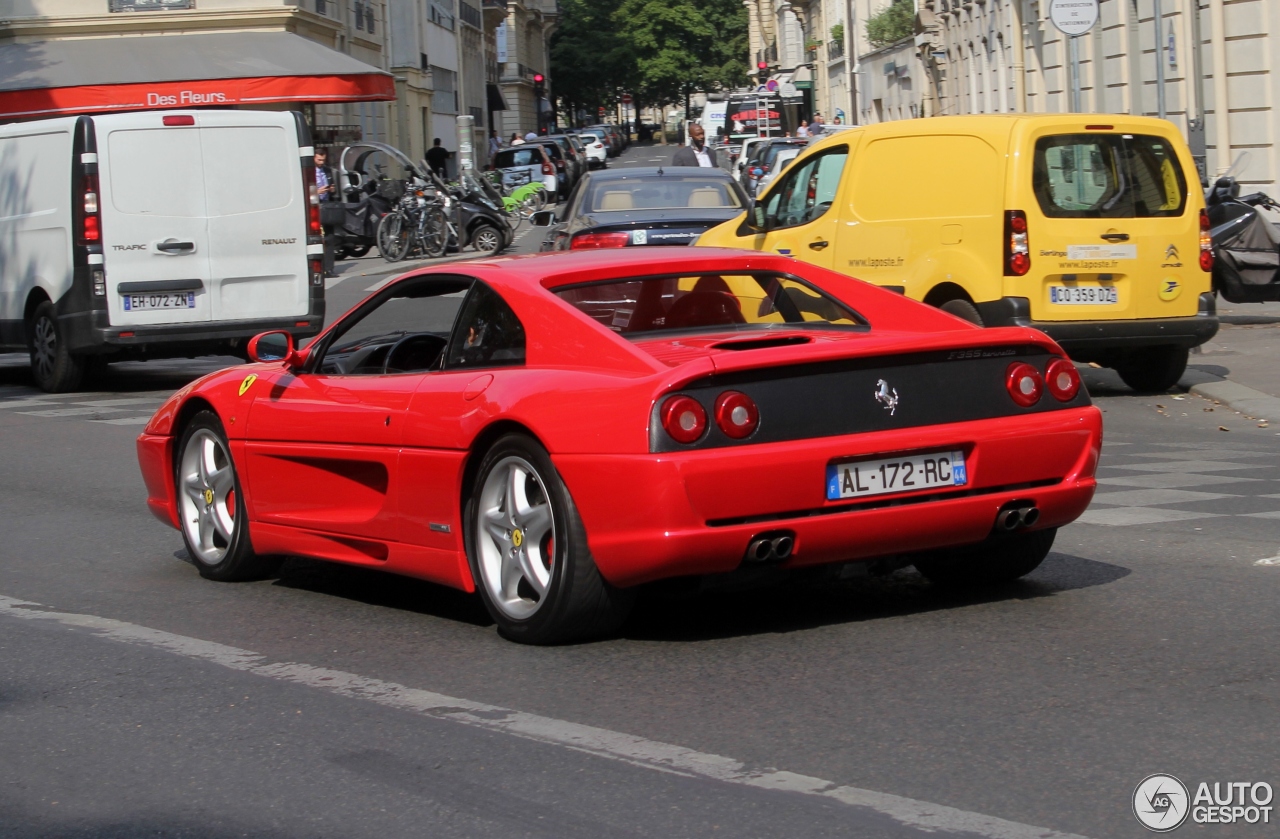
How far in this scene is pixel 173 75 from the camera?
3375 centimetres

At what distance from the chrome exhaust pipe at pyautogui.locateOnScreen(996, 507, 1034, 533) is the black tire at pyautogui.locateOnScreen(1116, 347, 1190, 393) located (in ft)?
25.1

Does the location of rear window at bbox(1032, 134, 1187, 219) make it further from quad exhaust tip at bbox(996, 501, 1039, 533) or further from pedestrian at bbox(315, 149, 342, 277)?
pedestrian at bbox(315, 149, 342, 277)

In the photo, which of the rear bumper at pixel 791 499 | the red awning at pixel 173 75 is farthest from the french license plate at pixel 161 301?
the red awning at pixel 173 75

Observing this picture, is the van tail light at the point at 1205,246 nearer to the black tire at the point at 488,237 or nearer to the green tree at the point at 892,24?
the black tire at the point at 488,237

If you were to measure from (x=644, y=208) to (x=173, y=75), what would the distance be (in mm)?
18890

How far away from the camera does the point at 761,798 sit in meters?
4.19

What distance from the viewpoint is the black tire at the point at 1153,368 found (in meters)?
13.2

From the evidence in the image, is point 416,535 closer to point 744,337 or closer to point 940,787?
point 744,337

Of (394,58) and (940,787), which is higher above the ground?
(394,58)

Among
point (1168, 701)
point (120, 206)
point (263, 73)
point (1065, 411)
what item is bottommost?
point (1168, 701)

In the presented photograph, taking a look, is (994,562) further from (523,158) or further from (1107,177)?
(523,158)

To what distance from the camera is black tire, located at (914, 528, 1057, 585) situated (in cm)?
641

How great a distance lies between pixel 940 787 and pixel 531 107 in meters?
112

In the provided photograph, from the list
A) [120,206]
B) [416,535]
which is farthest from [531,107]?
[416,535]
